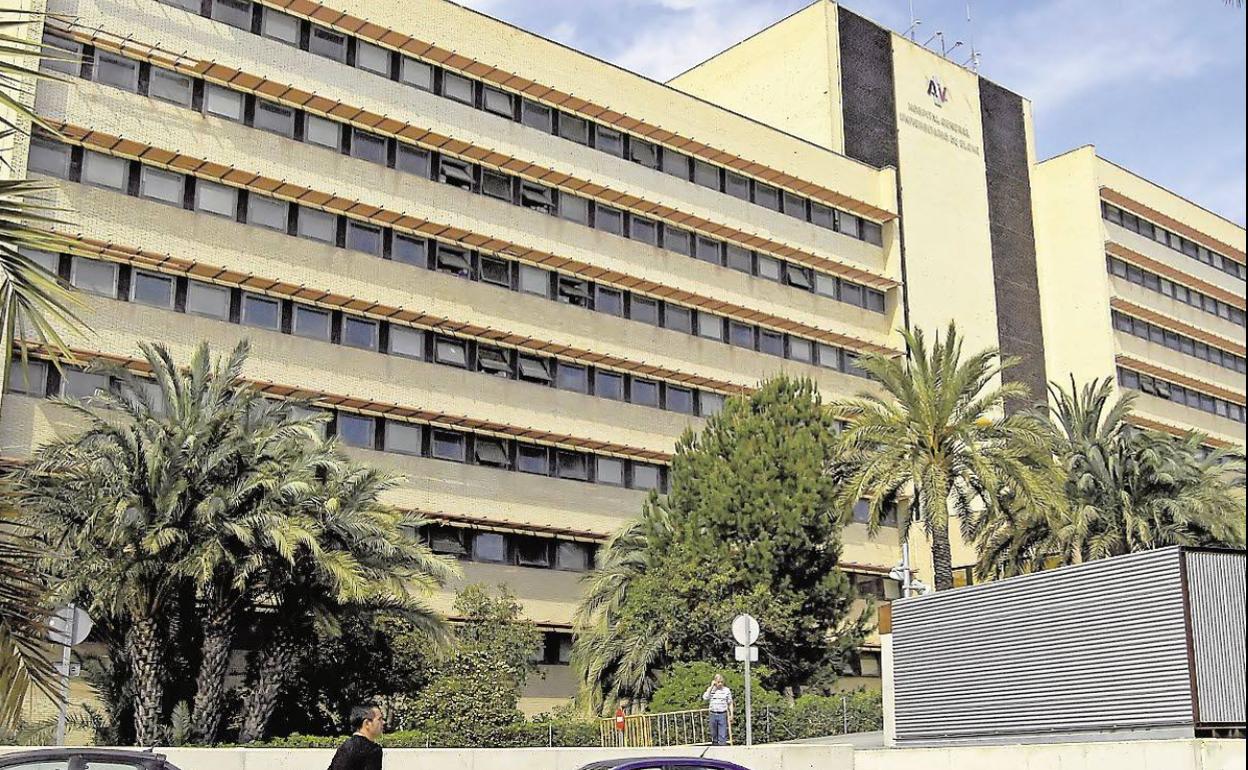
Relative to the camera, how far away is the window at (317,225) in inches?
1778

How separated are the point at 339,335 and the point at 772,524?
49.6ft

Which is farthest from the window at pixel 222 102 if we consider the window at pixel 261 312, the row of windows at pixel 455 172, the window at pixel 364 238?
the window at pixel 261 312

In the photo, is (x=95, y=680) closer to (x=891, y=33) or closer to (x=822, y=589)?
(x=822, y=589)

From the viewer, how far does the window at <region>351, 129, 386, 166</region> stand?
153 ft

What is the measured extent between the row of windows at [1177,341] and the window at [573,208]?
106ft

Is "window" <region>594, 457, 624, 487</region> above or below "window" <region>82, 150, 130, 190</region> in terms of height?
below

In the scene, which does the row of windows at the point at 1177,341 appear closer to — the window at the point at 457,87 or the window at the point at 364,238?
the window at the point at 457,87

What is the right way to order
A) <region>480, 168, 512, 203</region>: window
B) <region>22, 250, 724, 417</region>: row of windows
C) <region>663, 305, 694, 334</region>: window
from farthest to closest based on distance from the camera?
<region>663, 305, 694, 334</region>: window
<region>480, 168, 512, 203</region>: window
<region>22, 250, 724, 417</region>: row of windows

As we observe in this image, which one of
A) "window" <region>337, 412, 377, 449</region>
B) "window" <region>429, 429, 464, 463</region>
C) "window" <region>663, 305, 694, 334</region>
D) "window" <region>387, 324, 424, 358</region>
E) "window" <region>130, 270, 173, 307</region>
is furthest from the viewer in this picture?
"window" <region>663, 305, 694, 334</region>

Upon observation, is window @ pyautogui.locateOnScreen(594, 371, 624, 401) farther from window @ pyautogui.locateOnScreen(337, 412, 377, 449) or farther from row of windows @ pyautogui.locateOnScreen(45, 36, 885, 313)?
window @ pyautogui.locateOnScreen(337, 412, 377, 449)

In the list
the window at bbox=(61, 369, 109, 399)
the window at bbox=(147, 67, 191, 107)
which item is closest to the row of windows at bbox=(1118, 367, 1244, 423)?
the window at bbox=(147, 67, 191, 107)

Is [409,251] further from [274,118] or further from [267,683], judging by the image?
[267,683]

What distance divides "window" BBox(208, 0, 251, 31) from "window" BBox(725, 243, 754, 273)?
20.8 meters

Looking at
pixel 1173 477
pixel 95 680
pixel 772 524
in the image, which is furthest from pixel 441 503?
pixel 1173 477
